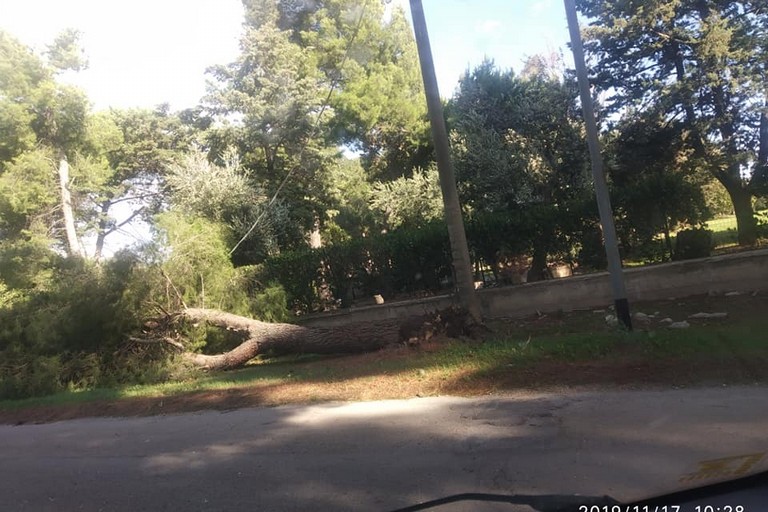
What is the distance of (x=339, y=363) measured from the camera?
1208 centimetres

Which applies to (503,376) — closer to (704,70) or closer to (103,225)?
(704,70)

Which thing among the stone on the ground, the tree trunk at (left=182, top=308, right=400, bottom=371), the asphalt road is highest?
the tree trunk at (left=182, top=308, right=400, bottom=371)

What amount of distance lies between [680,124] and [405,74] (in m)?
16.3

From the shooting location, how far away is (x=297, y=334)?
523 inches

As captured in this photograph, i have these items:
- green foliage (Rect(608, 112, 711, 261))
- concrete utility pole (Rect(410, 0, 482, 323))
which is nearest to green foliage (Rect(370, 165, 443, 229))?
green foliage (Rect(608, 112, 711, 261))

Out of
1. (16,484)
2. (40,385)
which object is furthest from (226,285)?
(16,484)

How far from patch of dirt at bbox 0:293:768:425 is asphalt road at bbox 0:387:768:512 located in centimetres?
47

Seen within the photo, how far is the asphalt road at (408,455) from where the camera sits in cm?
468

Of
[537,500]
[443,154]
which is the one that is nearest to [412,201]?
[443,154]

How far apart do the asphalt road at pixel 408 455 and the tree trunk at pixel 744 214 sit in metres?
8.48

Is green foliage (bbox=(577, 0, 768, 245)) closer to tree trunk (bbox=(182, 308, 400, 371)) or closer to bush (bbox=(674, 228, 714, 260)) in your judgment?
bush (bbox=(674, 228, 714, 260))

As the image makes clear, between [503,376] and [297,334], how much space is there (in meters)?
6.06

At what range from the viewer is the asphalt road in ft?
15.3

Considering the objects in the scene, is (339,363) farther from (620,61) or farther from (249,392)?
(620,61)
